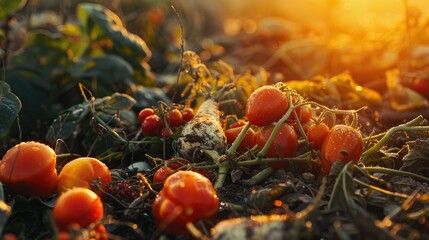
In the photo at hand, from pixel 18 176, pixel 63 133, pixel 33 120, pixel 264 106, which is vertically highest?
pixel 264 106

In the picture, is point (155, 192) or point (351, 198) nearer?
point (351, 198)

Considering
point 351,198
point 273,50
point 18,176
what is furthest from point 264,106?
point 273,50

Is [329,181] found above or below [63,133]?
above

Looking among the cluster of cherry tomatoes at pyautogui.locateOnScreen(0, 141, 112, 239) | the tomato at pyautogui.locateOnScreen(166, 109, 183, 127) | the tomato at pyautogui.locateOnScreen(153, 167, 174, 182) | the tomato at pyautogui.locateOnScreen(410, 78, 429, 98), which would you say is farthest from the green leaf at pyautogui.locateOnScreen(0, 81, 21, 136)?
the tomato at pyautogui.locateOnScreen(410, 78, 429, 98)

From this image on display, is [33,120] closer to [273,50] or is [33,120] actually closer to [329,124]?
[329,124]

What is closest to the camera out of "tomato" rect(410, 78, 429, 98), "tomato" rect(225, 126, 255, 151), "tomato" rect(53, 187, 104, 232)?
"tomato" rect(53, 187, 104, 232)

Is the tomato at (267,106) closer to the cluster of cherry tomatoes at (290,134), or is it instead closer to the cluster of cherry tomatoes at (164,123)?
the cluster of cherry tomatoes at (290,134)

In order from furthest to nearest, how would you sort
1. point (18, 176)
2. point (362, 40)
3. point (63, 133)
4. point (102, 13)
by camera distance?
point (362, 40) → point (102, 13) → point (63, 133) → point (18, 176)

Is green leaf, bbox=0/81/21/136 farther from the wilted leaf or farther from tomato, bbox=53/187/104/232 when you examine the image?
the wilted leaf
